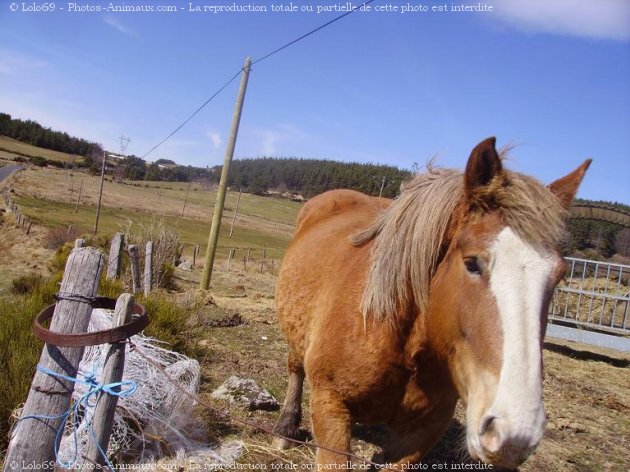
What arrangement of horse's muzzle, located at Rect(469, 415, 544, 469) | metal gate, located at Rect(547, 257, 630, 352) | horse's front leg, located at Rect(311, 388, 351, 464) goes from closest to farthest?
horse's muzzle, located at Rect(469, 415, 544, 469), horse's front leg, located at Rect(311, 388, 351, 464), metal gate, located at Rect(547, 257, 630, 352)

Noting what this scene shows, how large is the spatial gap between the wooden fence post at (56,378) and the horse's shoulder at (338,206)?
229 cm

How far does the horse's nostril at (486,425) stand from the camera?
1.44 metres

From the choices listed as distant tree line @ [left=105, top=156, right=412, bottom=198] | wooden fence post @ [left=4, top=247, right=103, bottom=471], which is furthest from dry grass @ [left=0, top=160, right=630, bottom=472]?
distant tree line @ [left=105, top=156, right=412, bottom=198]

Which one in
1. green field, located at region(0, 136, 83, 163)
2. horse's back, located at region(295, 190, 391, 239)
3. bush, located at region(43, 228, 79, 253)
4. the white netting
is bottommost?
bush, located at region(43, 228, 79, 253)

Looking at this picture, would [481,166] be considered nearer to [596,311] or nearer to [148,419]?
[148,419]

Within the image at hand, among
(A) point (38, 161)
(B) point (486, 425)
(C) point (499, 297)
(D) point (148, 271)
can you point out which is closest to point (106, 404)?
(B) point (486, 425)

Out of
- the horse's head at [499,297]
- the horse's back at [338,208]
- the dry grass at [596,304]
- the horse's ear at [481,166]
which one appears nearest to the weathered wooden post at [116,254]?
the horse's back at [338,208]

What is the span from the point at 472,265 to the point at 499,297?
0.65 feet

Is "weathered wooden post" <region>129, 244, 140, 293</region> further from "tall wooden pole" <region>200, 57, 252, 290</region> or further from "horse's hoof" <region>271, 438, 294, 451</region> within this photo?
"horse's hoof" <region>271, 438, 294, 451</region>

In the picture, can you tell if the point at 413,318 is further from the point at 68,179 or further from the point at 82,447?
the point at 68,179

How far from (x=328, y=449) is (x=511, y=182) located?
1538 mm

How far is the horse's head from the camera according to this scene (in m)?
1.42

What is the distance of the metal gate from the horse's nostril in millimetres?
7976

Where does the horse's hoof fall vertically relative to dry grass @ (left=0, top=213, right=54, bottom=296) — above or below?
above
